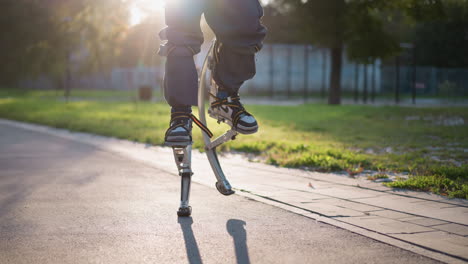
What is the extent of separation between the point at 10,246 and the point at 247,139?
5883mm

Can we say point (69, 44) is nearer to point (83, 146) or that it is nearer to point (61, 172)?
point (83, 146)

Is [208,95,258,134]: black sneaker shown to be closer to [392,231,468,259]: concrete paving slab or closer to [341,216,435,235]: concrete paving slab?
[341,216,435,235]: concrete paving slab

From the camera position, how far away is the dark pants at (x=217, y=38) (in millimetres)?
3393

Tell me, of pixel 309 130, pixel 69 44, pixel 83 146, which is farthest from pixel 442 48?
pixel 83 146

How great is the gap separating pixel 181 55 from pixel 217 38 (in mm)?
230

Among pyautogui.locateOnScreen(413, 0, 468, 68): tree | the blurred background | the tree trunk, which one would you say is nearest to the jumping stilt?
the blurred background

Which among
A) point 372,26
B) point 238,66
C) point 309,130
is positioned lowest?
point 309,130

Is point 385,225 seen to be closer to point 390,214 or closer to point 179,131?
point 390,214

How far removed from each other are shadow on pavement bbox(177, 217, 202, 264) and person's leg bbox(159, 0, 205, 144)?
454 mm

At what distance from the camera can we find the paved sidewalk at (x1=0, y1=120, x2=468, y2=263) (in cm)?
297

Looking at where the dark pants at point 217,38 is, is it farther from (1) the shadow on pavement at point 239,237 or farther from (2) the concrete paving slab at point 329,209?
(2) the concrete paving slab at point 329,209

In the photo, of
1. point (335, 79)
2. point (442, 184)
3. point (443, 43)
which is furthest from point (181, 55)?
point (443, 43)

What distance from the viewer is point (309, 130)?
10578mm

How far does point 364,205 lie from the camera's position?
387 cm
